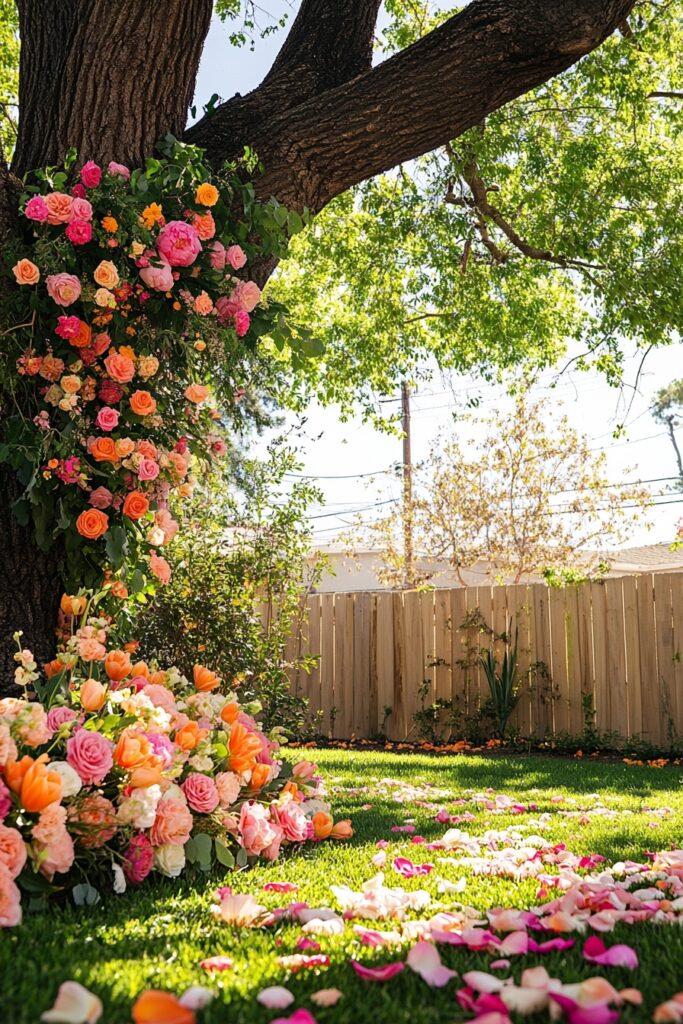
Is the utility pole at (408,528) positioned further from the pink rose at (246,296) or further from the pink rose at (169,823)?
the pink rose at (169,823)

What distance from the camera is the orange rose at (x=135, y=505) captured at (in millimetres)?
2830

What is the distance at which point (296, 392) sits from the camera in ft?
34.7

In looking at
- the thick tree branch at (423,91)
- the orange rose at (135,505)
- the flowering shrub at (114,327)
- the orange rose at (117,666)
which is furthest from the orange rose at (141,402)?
the thick tree branch at (423,91)

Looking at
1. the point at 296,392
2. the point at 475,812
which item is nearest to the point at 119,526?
the point at 475,812

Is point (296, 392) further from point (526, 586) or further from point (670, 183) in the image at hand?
point (670, 183)

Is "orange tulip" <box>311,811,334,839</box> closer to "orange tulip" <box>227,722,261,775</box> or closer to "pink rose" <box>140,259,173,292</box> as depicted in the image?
"orange tulip" <box>227,722,261,775</box>

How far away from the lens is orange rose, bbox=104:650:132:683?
254 centimetres

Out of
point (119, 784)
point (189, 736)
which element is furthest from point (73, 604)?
point (119, 784)

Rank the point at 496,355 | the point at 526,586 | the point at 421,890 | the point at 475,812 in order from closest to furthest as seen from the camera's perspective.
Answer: the point at 421,890, the point at 475,812, the point at 526,586, the point at 496,355

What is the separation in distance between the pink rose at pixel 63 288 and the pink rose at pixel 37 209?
177 millimetres

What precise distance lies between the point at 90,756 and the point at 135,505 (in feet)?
3.31

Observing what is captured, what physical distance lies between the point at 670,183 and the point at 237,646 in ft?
17.9

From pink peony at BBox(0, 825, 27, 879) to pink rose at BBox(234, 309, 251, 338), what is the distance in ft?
5.65

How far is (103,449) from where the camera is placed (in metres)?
2.74
